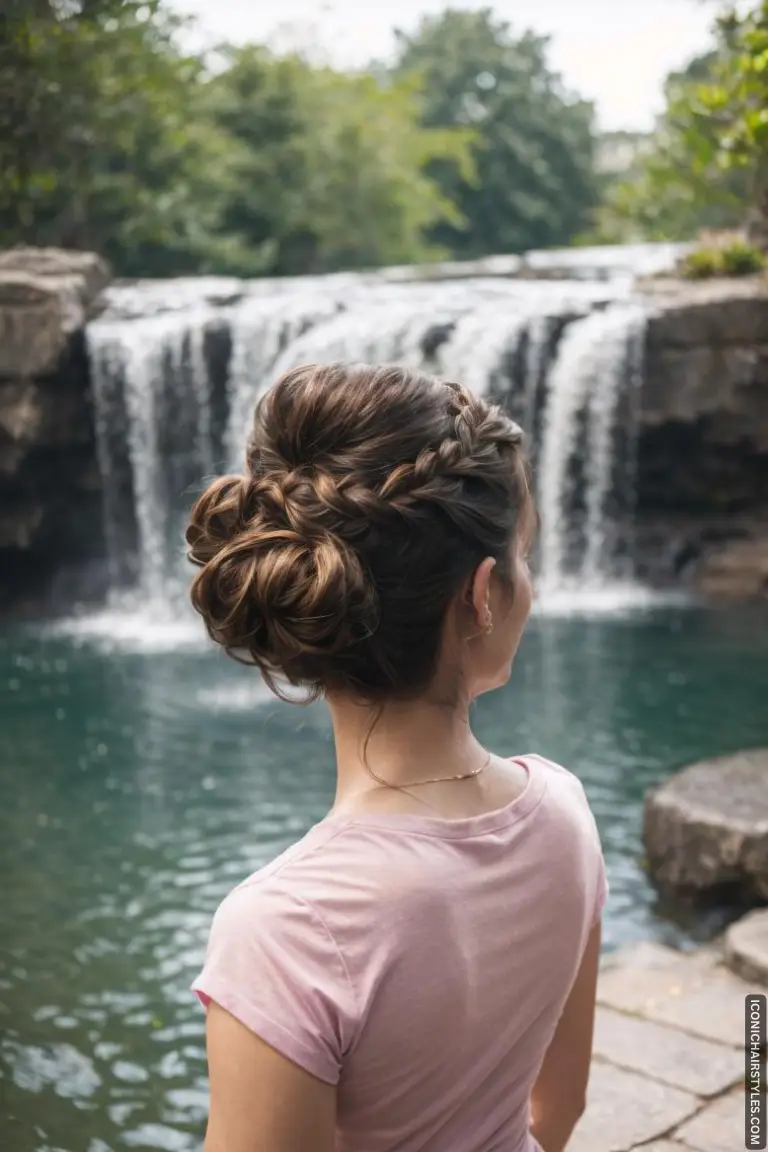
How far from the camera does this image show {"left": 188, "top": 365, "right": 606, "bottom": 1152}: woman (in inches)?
44.1

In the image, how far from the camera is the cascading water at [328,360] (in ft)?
39.5

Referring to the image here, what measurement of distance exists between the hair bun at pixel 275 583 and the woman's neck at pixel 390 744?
0.21 ft

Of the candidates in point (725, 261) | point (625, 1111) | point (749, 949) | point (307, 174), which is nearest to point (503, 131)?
point (307, 174)

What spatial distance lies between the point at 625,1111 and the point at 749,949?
95cm

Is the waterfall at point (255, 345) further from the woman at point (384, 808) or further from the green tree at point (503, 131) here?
the green tree at point (503, 131)

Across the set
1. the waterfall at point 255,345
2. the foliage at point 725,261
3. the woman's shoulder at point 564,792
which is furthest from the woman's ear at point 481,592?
the foliage at point 725,261

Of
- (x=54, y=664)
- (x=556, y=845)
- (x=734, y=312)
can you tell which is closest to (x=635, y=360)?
(x=734, y=312)

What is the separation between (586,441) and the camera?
12.3 meters

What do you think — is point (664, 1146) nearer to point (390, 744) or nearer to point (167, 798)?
point (390, 744)

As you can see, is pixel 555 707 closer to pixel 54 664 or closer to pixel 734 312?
pixel 54 664

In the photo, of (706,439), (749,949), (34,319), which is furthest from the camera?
(706,439)

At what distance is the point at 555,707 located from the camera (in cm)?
795

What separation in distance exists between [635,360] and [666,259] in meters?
5.21

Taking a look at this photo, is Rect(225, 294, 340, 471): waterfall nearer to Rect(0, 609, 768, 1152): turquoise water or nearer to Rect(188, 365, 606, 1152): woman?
Rect(0, 609, 768, 1152): turquoise water
